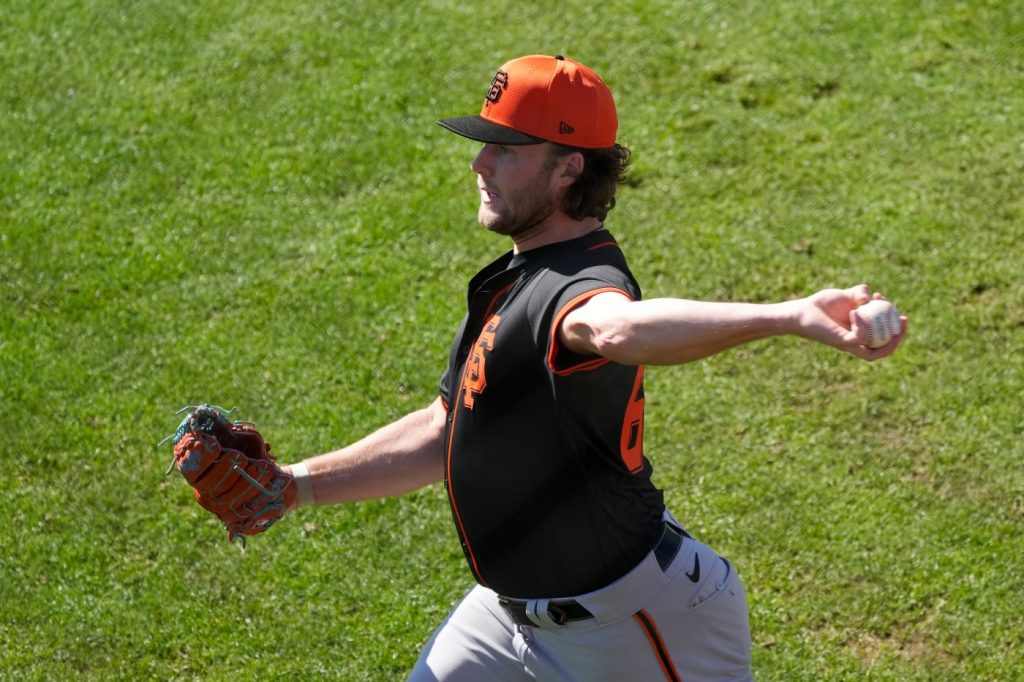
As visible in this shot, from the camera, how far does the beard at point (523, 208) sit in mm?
3939

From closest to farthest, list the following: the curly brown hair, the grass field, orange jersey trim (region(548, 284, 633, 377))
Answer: orange jersey trim (region(548, 284, 633, 377)), the curly brown hair, the grass field

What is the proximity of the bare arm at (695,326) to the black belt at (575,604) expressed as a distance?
2.69 ft

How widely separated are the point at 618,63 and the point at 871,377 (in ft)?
9.78

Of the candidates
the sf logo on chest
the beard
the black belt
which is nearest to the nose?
the beard

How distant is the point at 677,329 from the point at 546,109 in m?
1.08

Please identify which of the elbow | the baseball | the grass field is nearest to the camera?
the baseball

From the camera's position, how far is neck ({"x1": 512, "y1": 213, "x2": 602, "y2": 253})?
395cm

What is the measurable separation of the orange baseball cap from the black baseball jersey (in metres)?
0.33

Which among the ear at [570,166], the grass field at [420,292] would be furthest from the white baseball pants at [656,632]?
the grass field at [420,292]

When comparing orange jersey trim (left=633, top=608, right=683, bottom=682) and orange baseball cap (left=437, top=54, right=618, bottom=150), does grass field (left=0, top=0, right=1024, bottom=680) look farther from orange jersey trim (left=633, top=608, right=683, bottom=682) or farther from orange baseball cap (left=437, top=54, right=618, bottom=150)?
orange baseball cap (left=437, top=54, right=618, bottom=150)

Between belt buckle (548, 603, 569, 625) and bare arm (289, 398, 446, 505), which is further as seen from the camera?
bare arm (289, 398, 446, 505)

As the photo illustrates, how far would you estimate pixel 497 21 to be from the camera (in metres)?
8.88

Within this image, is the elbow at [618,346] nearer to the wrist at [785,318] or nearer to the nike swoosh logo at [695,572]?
the wrist at [785,318]

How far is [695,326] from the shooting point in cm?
312
